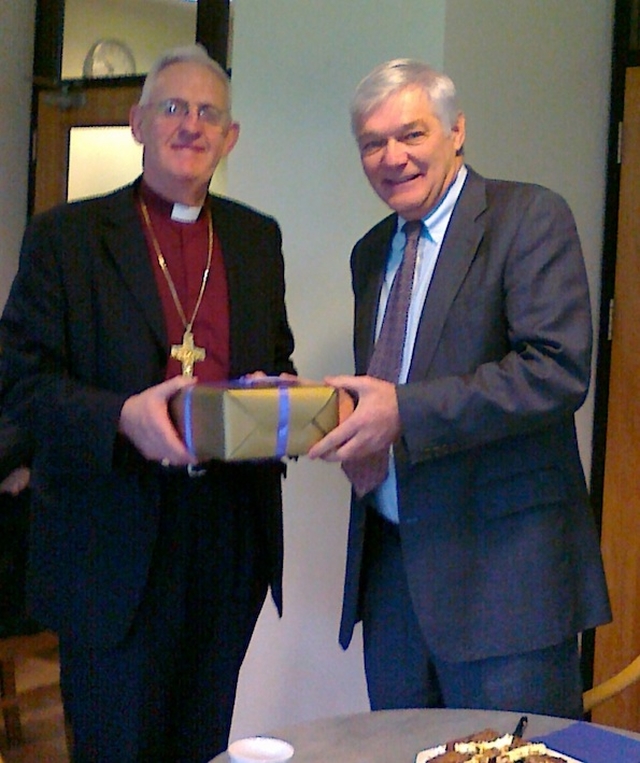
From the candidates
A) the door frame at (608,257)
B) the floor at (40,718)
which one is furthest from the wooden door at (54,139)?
the door frame at (608,257)

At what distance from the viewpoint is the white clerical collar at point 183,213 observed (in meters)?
1.65

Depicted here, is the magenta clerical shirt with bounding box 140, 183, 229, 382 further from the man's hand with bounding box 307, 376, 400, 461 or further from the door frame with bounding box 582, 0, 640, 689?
the door frame with bounding box 582, 0, 640, 689

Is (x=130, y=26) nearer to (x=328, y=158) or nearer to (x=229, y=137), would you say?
(x=328, y=158)

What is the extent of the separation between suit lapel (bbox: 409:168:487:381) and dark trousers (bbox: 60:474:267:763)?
0.45 meters

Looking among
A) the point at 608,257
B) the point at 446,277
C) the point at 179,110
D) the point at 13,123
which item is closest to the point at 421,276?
the point at 446,277

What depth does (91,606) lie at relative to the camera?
1508mm

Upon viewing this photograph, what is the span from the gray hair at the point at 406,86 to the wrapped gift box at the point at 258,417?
536 mm

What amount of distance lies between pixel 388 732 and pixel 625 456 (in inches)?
64.5

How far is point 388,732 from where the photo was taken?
42.6 inches

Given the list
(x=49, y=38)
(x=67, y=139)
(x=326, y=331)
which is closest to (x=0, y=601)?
(x=326, y=331)

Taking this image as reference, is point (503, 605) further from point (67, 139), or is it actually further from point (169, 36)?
point (67, 139)

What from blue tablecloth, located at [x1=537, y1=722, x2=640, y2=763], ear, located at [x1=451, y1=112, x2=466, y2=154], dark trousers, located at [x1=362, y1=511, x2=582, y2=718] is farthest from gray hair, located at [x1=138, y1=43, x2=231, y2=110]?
blue tablecloth, located at [x1=537, y1=722, x2=640, y2=763]

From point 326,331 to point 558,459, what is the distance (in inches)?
40.8

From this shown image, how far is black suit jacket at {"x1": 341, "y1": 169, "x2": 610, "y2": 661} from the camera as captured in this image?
53.9 inches
